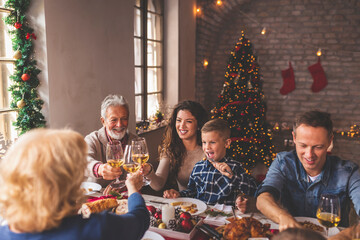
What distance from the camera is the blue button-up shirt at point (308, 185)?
5.56ft

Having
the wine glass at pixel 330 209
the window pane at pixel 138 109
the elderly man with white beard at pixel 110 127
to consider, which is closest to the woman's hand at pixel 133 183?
the wine glass at pixel 330 209

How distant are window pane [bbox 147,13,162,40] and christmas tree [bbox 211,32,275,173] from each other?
1.20 m

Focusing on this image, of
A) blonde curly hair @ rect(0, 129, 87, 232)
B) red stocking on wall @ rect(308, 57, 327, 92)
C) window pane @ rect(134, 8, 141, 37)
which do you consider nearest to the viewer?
blonde curly hair @ rect(0, 129, 87, 232)

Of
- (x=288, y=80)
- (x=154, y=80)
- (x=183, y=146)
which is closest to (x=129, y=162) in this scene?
(x=183, y=146)

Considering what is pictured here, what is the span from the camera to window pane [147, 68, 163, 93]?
4.59 meters

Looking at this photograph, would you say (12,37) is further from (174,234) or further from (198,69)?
(198,69)

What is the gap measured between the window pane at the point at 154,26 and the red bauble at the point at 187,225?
3.50m

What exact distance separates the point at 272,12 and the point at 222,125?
13.5 feet

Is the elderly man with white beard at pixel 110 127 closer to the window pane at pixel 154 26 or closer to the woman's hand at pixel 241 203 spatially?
the woman's hand at pixel 241 203

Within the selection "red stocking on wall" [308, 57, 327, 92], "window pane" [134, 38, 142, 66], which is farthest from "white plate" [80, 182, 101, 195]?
"red stocking on wall" [308, 57, 327, 92]

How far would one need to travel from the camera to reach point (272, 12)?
17.9 ft

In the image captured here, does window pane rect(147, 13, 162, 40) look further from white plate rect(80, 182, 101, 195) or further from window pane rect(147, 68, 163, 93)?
white plate rect(80, 182, 101, 195)

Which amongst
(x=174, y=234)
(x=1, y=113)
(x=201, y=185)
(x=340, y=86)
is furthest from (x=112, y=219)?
(x=340, y=86)

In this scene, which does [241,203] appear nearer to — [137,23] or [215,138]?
[215,138]
